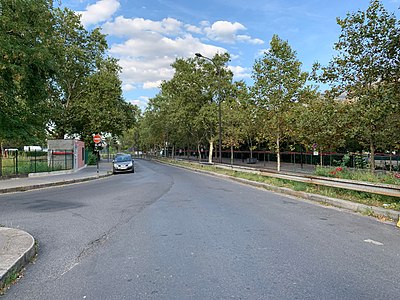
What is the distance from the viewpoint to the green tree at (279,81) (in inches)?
977

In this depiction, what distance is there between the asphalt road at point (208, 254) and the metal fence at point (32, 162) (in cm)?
1347

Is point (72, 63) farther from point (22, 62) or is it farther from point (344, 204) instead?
point (344, 204)

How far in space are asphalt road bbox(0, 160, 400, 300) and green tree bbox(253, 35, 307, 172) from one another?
53.9 ft

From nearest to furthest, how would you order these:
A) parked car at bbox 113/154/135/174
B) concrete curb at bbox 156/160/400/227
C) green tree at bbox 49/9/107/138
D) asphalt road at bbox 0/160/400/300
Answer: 1. asphalt road at bbox 0/160/400/300
2. concrete curb at bbox 156/160/400/227
3. parked car at bbox 113/154/135/174
4. green tree at bbox 49/9/107/138

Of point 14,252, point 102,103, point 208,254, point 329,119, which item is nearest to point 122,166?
point 102,103

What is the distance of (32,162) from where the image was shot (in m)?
22.8

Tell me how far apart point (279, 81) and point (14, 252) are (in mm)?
22720

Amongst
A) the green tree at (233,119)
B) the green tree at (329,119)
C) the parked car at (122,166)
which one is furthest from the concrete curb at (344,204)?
the green tree at (233,119)

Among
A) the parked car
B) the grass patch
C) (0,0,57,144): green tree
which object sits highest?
(0,0,57,144): green tree

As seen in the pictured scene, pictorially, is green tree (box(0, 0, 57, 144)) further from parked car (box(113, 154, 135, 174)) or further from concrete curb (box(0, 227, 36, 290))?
concrete curb (box(0, 227, 36, 290))

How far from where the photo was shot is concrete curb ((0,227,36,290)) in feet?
14.4

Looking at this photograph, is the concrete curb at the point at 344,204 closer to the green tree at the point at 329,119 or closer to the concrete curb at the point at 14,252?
the green tree at the point at 329,119

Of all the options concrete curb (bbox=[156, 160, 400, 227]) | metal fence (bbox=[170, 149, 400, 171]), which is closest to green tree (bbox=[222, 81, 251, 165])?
metal fence (bbox=[170, 149, 400, 171])

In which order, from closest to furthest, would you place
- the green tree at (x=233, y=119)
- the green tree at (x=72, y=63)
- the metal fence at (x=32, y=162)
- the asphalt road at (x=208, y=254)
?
the asphalt road at (x=208, y=254)
the metal fence at (x=32, y=162)
the green tree at (x=72, y=63)
the green tree at (x=233, y=119)
